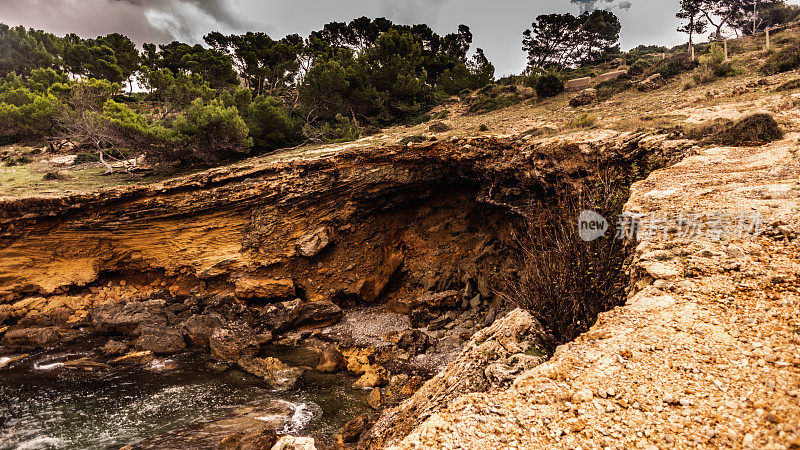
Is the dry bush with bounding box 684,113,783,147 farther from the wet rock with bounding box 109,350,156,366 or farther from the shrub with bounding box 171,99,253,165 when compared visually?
the wet rock with bounding box 109,350,156,366

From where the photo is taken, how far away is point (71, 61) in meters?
30.5

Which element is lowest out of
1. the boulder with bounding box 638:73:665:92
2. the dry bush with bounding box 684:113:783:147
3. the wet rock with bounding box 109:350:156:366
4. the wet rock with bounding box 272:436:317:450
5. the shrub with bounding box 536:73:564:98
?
the wet rock with bounding box 109:350:156:366

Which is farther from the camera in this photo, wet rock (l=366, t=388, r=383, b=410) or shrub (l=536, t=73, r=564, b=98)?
shrub (l=536, t=73, r=564, b=98)

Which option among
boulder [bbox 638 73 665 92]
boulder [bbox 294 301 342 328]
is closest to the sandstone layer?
boulder [bbox 294 301 342 328]

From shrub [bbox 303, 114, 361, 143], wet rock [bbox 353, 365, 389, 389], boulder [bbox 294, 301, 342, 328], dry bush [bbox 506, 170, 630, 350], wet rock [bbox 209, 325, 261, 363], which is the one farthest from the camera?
shrub [bbox 303, 114, 361, 143]

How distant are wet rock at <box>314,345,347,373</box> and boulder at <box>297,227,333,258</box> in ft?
17.2

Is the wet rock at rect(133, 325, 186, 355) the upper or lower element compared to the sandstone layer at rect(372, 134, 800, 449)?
lower

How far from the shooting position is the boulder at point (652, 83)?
18578mm

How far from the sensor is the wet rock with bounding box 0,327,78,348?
13141 millimetres

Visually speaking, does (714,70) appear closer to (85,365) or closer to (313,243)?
(313,243)

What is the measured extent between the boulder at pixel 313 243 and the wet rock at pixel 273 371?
5.19 metres

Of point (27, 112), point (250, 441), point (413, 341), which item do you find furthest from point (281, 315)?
point (27, 112)

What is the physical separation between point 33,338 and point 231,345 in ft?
27.6

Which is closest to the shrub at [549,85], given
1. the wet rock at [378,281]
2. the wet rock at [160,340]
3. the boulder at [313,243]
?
the wet rock at [378,281]
